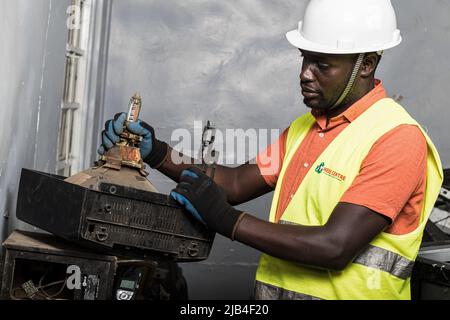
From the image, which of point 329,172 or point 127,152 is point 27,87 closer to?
point 127,152

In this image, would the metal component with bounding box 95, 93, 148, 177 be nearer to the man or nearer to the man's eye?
the man

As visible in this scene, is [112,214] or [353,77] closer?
[112,214]

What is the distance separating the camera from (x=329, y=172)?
2656 mm

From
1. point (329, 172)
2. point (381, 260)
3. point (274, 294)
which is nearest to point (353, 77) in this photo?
point (329, 172)

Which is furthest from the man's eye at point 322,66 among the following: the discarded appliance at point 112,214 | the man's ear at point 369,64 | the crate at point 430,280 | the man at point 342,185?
the crate at point 430,280

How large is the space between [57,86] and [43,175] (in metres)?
1.08

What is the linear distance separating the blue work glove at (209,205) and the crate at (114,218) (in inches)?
1.5

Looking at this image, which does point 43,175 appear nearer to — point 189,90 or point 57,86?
→ point 57,86

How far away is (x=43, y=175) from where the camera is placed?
2.57m

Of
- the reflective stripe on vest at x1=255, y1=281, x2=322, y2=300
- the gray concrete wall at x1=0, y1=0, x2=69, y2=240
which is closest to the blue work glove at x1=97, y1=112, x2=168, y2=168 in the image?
the gray concrete wall at x1=0, y1=0, x2=69, y2=240

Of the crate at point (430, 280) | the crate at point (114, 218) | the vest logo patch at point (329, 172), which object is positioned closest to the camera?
the crate at point (114, 218)

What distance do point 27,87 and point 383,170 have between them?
4.22 feet

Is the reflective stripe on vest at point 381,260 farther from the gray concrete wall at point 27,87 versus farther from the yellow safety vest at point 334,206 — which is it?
the gray concrete wall at point 27,87

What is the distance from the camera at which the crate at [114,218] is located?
2469 millimetres
